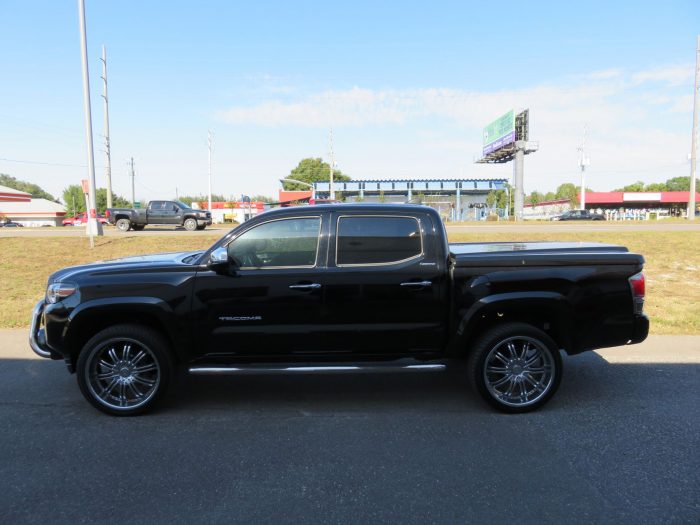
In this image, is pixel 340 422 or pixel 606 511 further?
pixel 340 422

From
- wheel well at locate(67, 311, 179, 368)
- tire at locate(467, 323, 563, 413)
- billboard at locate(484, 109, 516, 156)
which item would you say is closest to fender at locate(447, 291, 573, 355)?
tire at locate(467, 323, 563, 413)

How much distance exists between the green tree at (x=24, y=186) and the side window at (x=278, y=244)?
164 meters

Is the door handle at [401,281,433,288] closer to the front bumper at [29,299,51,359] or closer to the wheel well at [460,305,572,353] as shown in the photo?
the wheel well at [460,305,572,353]

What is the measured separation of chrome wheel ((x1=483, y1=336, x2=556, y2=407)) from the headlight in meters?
3.65

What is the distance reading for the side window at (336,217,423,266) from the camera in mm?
4488

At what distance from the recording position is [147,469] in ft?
11.4

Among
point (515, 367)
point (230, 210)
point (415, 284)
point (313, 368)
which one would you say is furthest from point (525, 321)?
point (230, 210)

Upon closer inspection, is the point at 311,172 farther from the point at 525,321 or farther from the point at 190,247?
the point at 525,321

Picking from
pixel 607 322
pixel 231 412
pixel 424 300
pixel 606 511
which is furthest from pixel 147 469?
pixel 607 322

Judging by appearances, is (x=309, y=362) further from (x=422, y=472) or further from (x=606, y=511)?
(x=606, y=511)

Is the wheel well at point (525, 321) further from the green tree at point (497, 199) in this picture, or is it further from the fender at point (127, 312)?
the green tree at point (497, 199)

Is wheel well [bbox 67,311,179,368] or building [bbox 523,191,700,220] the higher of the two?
building [bbox 523,191,700,220]

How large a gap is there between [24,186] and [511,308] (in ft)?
593

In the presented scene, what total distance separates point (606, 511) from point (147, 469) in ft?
9.65
